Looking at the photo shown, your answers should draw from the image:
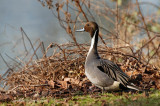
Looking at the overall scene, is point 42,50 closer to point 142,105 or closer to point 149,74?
point 149,74

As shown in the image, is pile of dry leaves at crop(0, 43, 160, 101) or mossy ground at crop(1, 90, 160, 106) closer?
mossy ground at crop(1, 90, 160, 106)

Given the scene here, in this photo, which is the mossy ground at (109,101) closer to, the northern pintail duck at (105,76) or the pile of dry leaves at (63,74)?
the northern pintail duck at (105,76)

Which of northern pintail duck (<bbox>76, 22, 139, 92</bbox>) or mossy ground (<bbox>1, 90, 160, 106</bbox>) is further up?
A: northern pintail duck (<bbox>76, 22, 139, 92</bbox>)

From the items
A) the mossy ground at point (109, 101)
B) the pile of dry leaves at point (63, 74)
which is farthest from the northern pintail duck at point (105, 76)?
the pile of dry leaves at point (63, 74)

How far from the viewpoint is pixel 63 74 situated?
21.4 feet

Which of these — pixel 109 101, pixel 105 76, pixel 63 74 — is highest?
pixel 63 74

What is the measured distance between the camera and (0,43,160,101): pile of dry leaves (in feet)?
17.7

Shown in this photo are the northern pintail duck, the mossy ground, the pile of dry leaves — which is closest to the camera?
the mossy ground

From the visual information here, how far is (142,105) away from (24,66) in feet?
12.1

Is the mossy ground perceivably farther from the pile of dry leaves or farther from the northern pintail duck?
the pile of dry leaves

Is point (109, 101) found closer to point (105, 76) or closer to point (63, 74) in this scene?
point (105, 76)

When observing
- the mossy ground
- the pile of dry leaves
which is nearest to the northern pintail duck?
the mossy ground

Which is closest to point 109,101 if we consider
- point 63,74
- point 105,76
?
point 105,76

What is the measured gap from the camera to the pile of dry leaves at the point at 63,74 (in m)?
5.40
